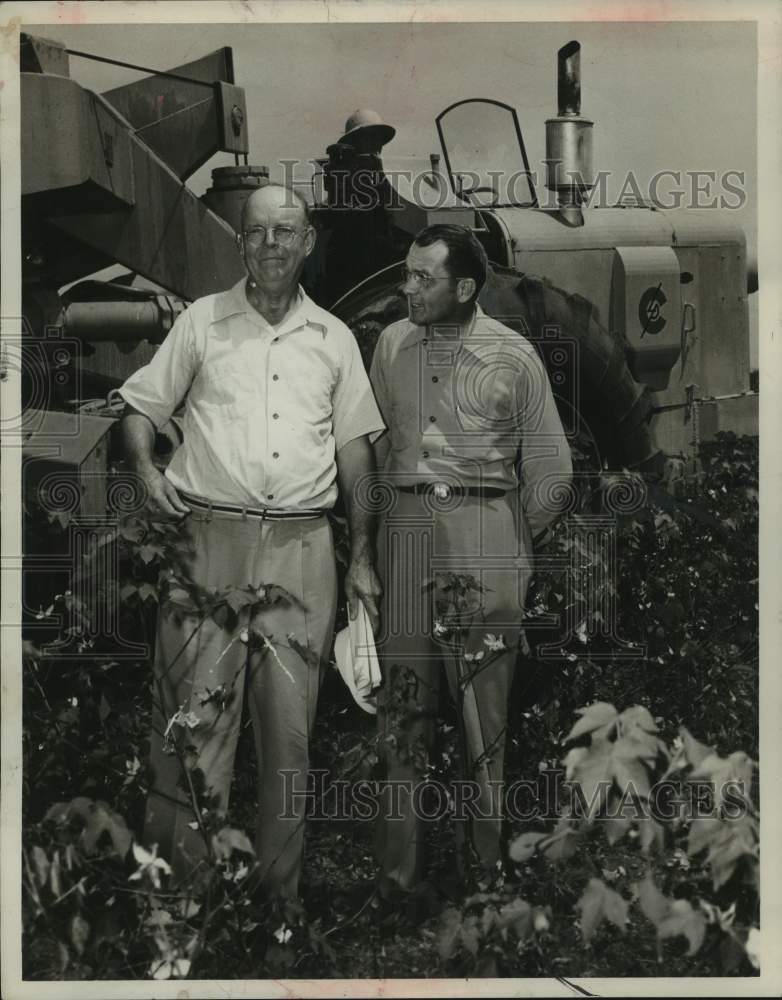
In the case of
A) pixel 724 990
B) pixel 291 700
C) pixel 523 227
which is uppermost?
pixel 523 227

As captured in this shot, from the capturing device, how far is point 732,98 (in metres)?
5.61

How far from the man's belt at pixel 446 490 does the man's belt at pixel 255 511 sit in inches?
14.2

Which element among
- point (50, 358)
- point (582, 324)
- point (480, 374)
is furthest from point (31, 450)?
point (582, 324)

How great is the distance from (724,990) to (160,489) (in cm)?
265

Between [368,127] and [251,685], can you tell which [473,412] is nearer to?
[368,127]

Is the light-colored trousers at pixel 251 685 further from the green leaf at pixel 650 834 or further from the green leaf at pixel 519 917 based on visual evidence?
the green leaf at pixel 650 834

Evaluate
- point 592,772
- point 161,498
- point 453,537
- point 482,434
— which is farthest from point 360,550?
point 592,772

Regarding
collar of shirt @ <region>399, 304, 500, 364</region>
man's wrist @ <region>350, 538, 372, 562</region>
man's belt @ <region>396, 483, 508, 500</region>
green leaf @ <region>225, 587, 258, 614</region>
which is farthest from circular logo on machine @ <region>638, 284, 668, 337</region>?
green leaf @ <region>225, 587, 258, 614</region>

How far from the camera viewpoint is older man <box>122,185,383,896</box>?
5.34 m

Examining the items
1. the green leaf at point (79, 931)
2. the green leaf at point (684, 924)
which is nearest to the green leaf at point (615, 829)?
the green leaf at point (684, 924)

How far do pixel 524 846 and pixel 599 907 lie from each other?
1.10 feet

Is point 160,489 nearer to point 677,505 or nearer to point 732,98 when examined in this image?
point 677,505

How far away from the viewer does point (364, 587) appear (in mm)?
5438

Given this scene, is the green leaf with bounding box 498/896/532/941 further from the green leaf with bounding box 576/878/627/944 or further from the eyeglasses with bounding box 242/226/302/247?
the eyeglasses with bounding box 242/226/302/247
